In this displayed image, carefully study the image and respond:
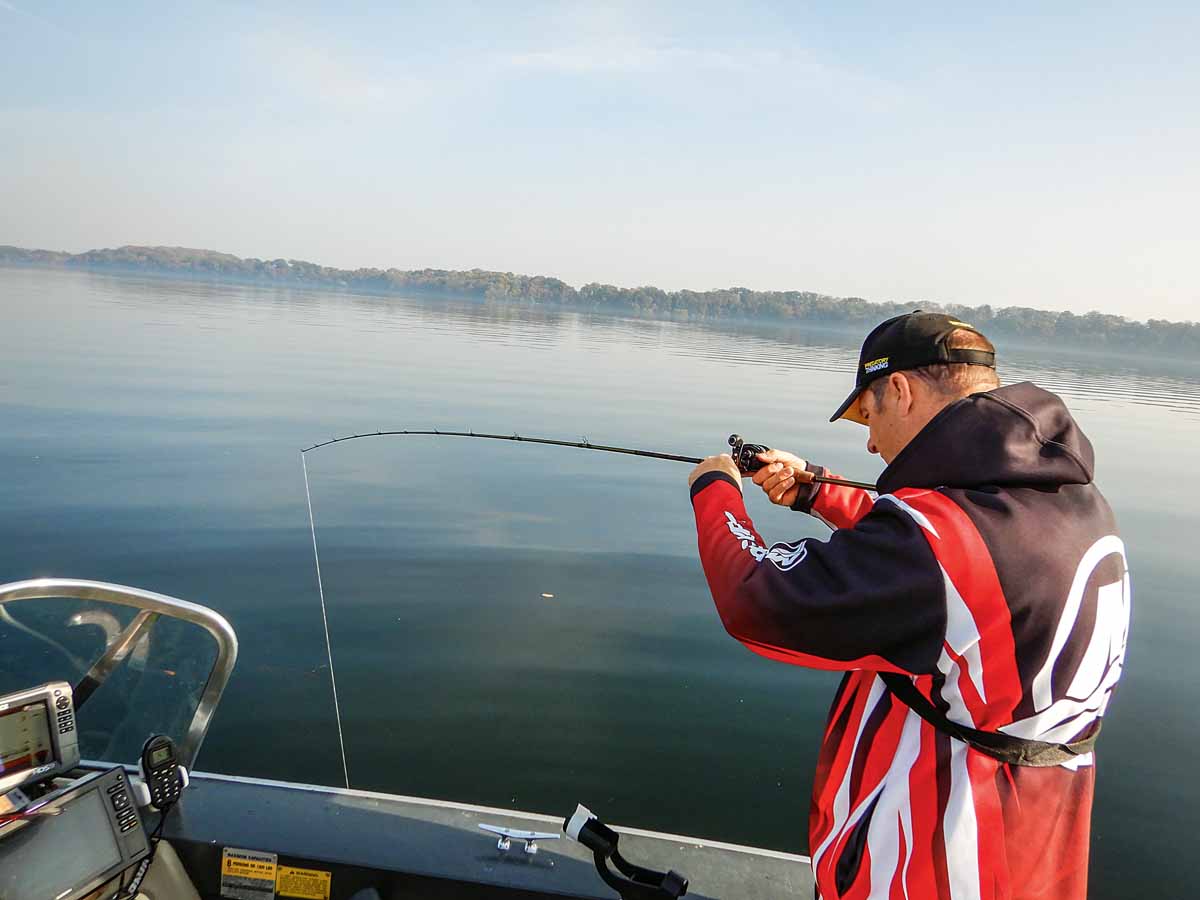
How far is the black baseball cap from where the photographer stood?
5.48 feet

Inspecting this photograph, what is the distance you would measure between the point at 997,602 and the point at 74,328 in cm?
3398

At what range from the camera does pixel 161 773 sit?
2373mm

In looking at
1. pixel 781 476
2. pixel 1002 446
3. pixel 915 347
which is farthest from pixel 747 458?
pixel 1002 446

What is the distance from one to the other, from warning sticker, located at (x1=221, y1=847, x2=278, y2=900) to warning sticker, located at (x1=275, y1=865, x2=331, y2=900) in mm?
29

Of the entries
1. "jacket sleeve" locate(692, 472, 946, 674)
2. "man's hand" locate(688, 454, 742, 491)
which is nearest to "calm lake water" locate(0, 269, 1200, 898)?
"man's hand" locate(688, 454, 742, 491)

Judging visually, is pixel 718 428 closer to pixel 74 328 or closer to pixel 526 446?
pixel 526 446

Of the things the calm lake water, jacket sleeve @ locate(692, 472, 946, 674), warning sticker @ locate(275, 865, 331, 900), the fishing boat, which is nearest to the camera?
jacket sleeve @ locate(692, 472, 946, 674)

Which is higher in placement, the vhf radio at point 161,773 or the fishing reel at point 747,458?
the fishing reel at point 747,458

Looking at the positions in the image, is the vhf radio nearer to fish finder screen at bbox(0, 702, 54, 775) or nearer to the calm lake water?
fish finder screen at bbox(0, 702, 54, 775)

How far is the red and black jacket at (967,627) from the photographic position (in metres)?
1.28

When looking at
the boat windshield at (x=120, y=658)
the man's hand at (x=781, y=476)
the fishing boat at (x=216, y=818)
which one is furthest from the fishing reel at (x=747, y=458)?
the boat windshield at (x=120, y=658)

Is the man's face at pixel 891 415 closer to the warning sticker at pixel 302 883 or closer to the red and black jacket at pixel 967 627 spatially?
the red and black jacket at pixel 967 627

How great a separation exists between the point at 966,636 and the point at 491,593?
5994mm

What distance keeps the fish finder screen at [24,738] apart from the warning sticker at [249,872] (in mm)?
632
